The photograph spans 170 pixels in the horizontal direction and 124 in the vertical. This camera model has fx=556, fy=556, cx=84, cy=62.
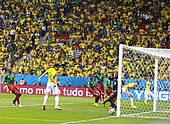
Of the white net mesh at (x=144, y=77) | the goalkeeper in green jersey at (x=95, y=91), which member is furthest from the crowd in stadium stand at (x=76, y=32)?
the goalkeeper in green jersey at (x=95, y=91)

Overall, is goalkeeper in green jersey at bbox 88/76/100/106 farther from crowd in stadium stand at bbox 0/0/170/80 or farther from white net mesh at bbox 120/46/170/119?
crowd in stadium stand at bbox 0/0/170/80

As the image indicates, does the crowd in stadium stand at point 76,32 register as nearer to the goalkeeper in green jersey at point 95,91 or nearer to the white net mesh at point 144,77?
the white net mesh at point 144,77

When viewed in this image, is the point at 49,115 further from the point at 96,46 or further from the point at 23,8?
the point at 23,8

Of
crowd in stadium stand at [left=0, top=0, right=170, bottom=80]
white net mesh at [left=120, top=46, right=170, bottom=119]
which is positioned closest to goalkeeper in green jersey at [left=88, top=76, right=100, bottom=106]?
white net mesh at [left=120, top=46, right=170, bottom=119]

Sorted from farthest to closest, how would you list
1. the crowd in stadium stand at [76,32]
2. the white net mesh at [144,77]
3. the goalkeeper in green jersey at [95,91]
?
1. the crowd in stadium stand at [76,32]
2. the white net mesh at [144,77]
3. the goalkeeper in green jersey at [95,91]

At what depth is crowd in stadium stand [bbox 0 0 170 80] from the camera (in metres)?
43.2

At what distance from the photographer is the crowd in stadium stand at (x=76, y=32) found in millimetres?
43250

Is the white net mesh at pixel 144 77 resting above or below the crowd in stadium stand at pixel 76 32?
below

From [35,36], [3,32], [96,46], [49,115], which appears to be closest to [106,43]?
[96,46]

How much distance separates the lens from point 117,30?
4544cm

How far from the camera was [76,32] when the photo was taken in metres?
46.8

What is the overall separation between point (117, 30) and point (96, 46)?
250 cm

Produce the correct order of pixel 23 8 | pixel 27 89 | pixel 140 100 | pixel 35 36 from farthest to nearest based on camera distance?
pixel 23 8 < pixel 35 36 < pixel 27 89 < pixel 140 100

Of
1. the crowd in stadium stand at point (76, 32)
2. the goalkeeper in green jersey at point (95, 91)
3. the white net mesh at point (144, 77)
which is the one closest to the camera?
the goalkeeper in green jersey at point (95, 91)
